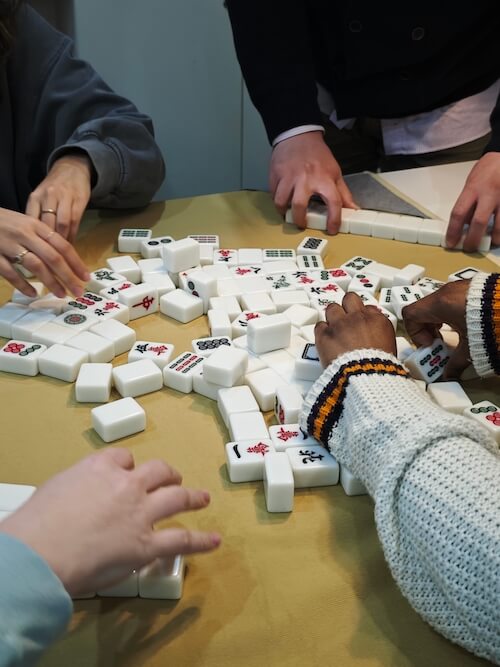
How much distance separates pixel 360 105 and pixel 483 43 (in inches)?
12.2

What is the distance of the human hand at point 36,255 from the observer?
1210 millimetres

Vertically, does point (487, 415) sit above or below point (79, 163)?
below

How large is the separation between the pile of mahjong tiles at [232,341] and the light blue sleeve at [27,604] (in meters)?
0.31

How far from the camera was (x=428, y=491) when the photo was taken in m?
0.74

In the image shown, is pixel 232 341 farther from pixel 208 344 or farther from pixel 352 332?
pixel 352 332

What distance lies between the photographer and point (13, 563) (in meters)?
0.61

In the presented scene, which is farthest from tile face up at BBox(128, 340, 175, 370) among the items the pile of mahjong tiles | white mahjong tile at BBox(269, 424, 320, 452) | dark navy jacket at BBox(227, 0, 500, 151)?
dark navy jacket at BBox(227, 0, 500, 151)

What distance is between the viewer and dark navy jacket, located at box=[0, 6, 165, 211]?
1.56 meters

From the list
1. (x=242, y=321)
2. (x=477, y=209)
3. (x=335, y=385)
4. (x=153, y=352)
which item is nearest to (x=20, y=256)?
(x=153, y=352)

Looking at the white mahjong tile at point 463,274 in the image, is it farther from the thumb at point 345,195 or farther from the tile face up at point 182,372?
the tile face up at point 182,372

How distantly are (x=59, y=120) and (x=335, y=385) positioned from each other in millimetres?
1041

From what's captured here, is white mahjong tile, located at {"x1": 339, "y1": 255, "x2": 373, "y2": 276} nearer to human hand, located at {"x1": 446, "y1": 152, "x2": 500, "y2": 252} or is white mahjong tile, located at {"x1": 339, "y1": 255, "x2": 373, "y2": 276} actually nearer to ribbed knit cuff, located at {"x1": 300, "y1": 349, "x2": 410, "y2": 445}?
human hand, located at {"x1": 446, "y1": 152, "x2": 500, "y2": 252}

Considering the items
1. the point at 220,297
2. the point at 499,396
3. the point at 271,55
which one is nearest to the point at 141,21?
the point at 271,55

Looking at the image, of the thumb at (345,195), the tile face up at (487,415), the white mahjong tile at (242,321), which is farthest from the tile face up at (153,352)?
the thumb at (345,195)
